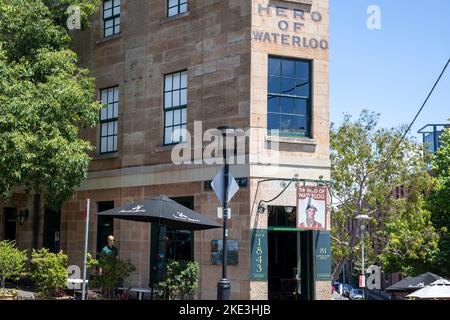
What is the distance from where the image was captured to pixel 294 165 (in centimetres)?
1775

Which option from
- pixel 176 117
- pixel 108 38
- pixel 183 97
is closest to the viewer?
pixel 183 97

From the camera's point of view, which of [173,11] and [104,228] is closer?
[173,11]

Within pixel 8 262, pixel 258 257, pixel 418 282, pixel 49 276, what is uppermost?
pixel 258 257

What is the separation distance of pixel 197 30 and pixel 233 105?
287 centimetres

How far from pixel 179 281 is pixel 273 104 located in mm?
5513

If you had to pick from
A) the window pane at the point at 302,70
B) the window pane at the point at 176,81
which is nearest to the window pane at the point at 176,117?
the window pane at the point at 176,81

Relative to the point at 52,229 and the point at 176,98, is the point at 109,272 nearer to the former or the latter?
the point at 176,98

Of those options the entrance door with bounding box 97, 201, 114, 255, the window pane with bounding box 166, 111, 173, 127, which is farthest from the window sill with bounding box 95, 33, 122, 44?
the entrance door with bounding box 97, 201, 114, 255

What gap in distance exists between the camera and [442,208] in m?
31.3

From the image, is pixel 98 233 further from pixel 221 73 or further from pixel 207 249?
pixel 221 73

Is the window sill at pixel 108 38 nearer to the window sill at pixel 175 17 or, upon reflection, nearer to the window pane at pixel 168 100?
the window sill at pixel 175 17

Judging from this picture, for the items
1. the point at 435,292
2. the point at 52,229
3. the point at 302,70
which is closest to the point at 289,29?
the point at 302,70

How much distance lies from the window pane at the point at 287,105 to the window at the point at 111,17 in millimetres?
7030
